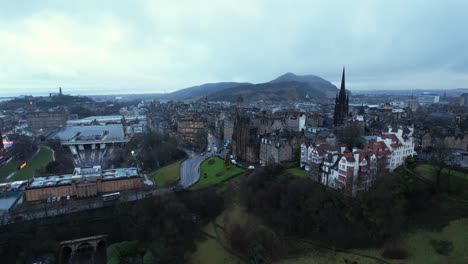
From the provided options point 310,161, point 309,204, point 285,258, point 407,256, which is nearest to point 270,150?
point 310,161

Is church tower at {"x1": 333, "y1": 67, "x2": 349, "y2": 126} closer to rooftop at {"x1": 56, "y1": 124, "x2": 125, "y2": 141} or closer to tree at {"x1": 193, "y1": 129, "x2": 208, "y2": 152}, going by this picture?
tree at {"x1": 193, "y1": 129, "x2": 208, "y2": 152}

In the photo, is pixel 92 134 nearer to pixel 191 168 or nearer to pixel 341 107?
pixel 191 168

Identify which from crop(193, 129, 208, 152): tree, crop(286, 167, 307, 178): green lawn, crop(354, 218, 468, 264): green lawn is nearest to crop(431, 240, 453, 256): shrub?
crop(354, 218, 468, 264): green lawn

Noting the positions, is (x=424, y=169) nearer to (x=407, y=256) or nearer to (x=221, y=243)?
(x=407, y=256)

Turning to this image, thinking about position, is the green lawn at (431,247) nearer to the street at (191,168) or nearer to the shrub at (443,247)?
the shrub at (443,247)

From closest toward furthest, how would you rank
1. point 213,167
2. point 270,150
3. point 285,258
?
point 285,258 → point 270,150 → point 213,167

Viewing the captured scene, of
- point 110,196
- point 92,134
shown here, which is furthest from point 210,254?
point 92,134
